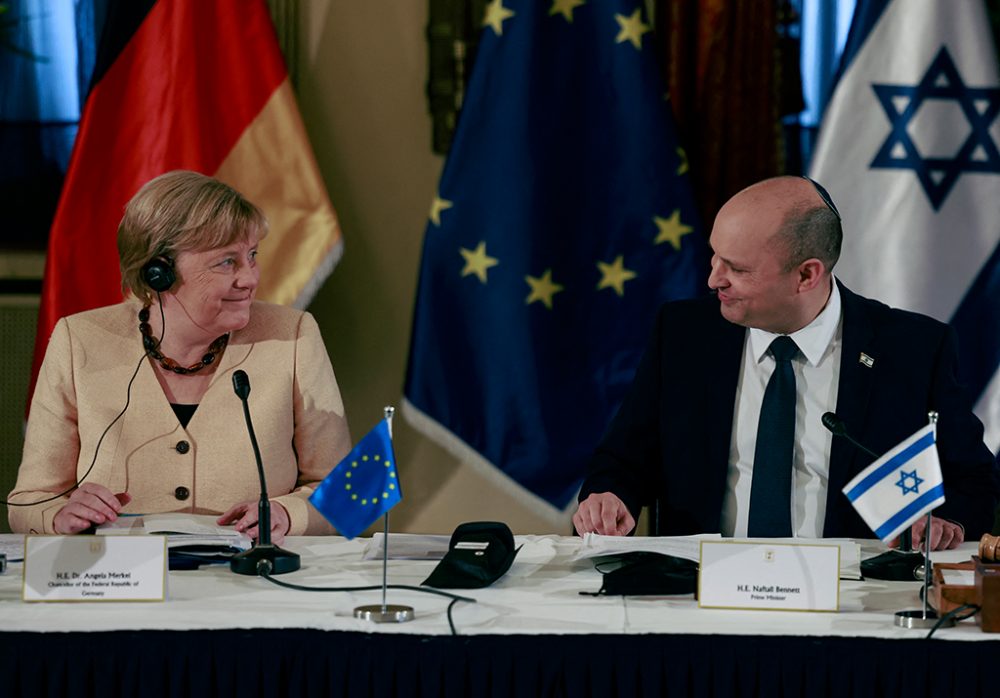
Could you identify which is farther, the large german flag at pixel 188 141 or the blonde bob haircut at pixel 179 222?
the large german flag at pixel 188 141

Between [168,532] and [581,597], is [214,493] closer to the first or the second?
[168,532]

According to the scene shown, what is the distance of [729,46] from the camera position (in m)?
3.79

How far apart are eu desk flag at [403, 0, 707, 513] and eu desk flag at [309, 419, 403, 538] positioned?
178 centimetres

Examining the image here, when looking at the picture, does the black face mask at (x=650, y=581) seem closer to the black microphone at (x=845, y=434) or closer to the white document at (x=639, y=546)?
the white document at (x=639, y=546)

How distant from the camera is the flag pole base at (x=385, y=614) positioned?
1721mm

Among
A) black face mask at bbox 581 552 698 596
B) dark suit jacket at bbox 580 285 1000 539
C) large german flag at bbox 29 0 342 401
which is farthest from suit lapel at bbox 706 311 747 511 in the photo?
large german flag at bbox 29 0 342 401

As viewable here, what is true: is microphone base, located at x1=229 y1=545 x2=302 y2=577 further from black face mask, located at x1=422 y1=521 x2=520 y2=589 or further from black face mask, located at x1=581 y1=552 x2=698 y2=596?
black face mask, located at x1=581 y1=552 x2=698 y2=596

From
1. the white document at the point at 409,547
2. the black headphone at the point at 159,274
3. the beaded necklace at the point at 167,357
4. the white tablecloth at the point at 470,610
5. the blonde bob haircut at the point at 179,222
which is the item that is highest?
the blonde bob haircut at the point at 179,222

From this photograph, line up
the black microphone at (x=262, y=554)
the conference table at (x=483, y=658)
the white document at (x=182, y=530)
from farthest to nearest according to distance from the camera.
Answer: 1. the white document at (x=182, y=530)
2. the black microphone at (x=262, y=554)
3. the conference table at (x=483, y=658)

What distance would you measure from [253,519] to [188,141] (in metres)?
1.69

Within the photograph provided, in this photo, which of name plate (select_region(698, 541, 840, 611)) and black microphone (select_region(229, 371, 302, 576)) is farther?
black microphone (select_region(229, 371, 302, 576))

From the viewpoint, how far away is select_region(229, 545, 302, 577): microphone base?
2.02 metres

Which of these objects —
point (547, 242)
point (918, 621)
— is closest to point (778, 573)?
point (918, 621)

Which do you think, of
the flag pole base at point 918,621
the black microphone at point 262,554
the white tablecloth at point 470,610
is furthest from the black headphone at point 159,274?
the flag pole base at point 918,621
